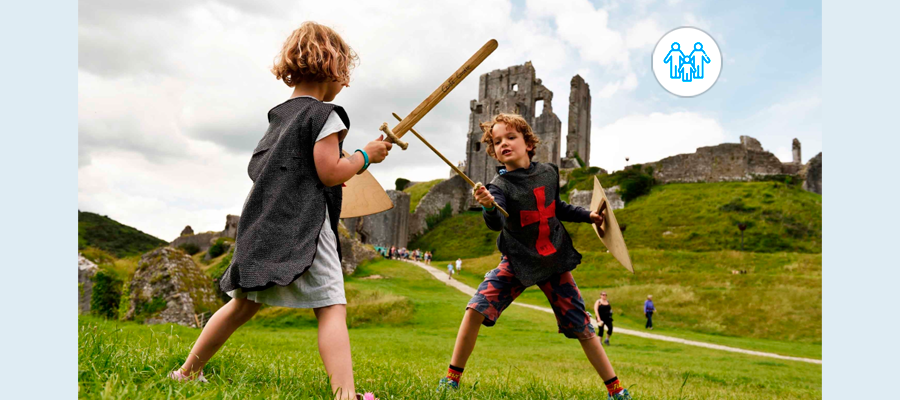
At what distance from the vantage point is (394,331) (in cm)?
1360

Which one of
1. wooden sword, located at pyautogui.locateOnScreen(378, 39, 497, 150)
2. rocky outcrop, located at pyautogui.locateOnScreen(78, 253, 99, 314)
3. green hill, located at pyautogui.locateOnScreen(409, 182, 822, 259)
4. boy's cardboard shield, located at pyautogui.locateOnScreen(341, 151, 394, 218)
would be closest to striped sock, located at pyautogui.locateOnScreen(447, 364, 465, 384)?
boy's cardboard shield, located at pyautogui.locateOnScreen(341, 151, 394, 218)

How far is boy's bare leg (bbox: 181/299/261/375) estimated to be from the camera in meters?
2.56

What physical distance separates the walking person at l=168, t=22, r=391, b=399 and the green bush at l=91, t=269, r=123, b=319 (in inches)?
485

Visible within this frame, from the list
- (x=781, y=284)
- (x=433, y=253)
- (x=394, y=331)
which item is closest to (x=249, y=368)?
(x=394, y=331)

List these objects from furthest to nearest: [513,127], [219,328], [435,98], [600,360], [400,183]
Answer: [400,183], [513,127], [600,360], [435,98], [219,328]

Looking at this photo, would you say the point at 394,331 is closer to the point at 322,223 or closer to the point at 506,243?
the point at 506,243

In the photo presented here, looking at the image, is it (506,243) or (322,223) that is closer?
(322,223)

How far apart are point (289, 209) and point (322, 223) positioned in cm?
16

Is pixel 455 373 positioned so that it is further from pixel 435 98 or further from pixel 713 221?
pixel 713 221

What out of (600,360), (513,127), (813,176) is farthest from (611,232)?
(813,176)

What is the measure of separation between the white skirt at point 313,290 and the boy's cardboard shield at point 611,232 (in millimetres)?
1904

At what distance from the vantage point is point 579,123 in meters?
59.0

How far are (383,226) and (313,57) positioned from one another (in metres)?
41.7

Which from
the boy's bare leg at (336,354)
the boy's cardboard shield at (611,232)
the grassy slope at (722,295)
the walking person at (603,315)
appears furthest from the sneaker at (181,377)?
the grassy slope at (722,295)
